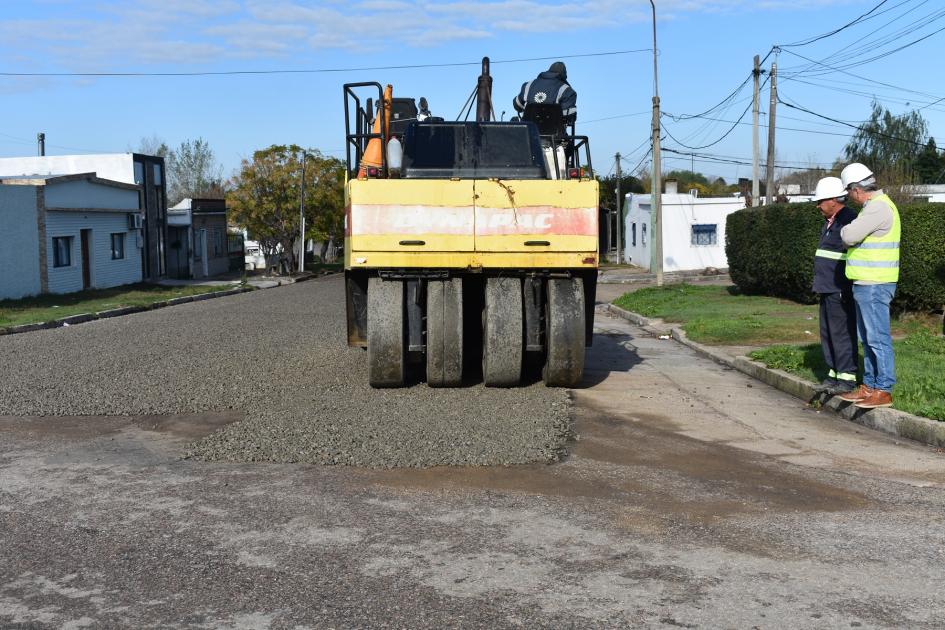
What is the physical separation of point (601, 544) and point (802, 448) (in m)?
3.16

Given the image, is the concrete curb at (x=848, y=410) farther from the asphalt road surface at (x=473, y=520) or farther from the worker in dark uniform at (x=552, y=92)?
the worker in dark uniform at (x=552, y=92)

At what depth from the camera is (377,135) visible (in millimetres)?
10602

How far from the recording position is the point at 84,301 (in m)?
29.5

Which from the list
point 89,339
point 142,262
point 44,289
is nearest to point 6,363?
point 89,339

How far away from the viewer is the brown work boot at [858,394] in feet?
29.0

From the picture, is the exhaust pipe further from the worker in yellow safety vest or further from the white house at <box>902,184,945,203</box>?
the white house at <box>902,184,945,203</box>

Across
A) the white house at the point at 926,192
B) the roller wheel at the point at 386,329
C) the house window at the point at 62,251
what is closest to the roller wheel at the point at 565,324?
the roller wheel at the point at 386,329

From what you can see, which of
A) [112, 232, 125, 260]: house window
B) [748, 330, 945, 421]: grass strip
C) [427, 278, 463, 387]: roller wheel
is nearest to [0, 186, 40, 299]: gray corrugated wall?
[112, 232, 125, 260]: house window

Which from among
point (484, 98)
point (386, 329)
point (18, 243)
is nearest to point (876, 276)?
point (386, 329)

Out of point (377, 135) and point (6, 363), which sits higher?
point (377, 135)

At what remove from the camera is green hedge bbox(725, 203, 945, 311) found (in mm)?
16141

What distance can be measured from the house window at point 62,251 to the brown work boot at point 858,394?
28.9 metres

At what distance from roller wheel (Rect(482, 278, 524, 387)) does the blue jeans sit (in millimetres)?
3033

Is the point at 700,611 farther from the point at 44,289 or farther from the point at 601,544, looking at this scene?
the point at 44,289
